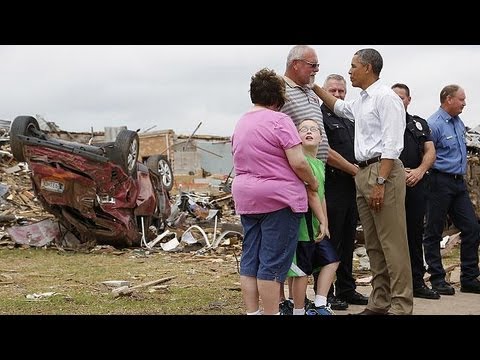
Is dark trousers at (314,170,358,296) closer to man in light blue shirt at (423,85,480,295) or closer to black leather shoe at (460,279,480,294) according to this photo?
man in light blue shirt at (423,85,480,295)

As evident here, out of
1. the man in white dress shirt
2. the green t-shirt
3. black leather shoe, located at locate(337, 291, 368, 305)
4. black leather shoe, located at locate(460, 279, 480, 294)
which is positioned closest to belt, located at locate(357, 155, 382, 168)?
the man in white dress shirt

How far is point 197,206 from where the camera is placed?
58.8 ft

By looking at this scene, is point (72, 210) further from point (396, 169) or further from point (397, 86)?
point (396, 169)

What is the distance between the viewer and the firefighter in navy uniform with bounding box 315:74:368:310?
→ 19.9 ft

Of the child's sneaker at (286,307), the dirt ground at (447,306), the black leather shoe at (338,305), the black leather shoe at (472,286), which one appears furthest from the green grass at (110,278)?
the black leather shoe at (472,286)

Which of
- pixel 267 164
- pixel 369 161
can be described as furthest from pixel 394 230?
pixel 267 164

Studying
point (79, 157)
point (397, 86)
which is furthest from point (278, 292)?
point (79, 157)

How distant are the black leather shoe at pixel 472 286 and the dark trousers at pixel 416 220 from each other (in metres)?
0.79

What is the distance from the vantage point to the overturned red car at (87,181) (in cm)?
1179

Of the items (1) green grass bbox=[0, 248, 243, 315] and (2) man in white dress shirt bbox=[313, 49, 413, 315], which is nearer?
(2) man in white dress shirt bbox=[313, 49, 413, 315]

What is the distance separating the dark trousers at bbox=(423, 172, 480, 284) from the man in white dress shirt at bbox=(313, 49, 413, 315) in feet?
6.06

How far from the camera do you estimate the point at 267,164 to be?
4.71 m

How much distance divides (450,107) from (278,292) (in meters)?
3.33

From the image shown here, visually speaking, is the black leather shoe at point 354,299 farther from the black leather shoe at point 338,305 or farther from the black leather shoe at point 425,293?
the black leather shoe at point 425,293
